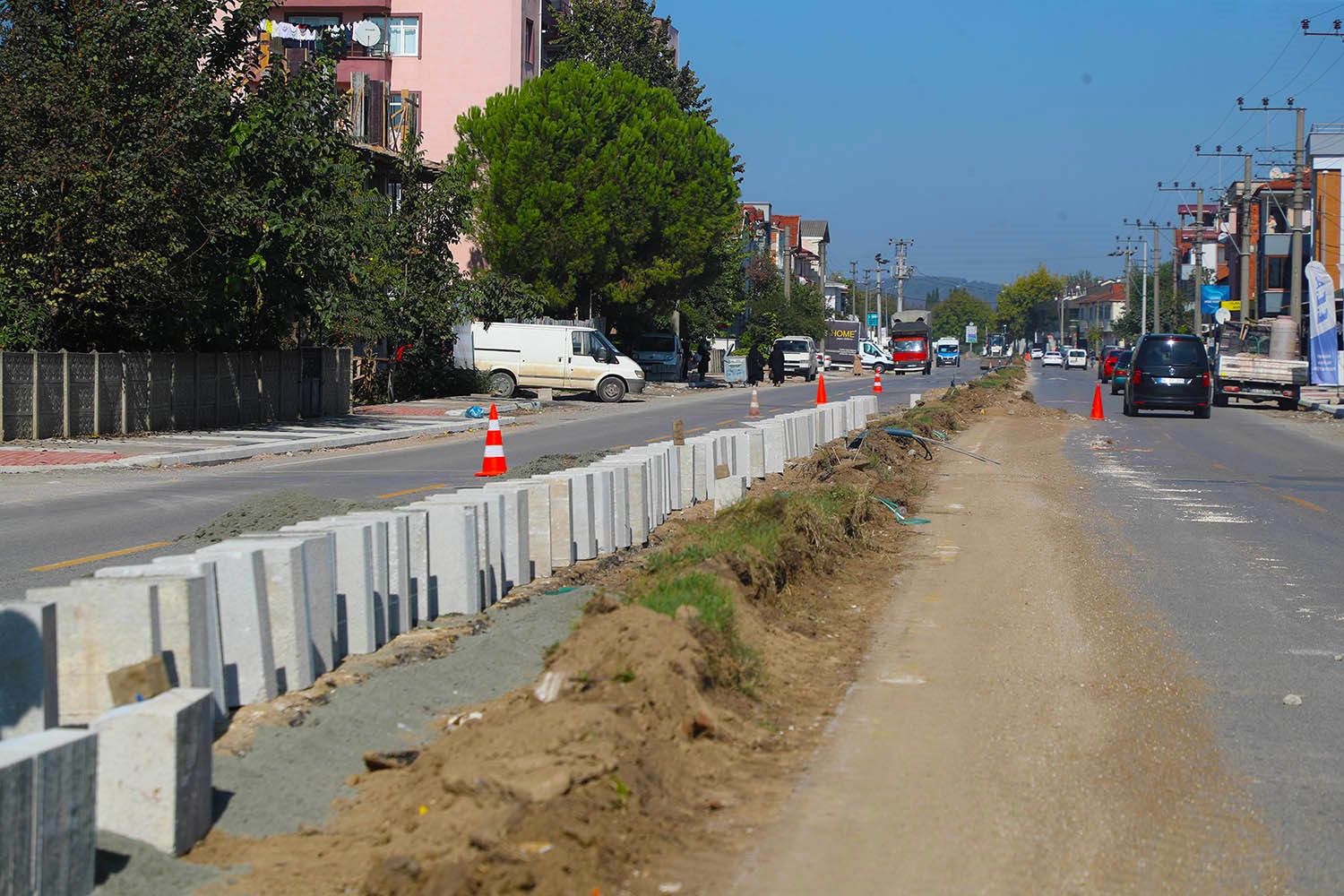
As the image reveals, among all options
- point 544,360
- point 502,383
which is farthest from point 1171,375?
point 502,383

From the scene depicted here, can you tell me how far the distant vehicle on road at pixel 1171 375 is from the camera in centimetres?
3431

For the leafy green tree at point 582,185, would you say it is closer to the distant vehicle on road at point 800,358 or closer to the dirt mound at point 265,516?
the distant vehicle on road at point 800,358

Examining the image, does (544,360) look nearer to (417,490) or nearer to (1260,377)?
(1260,377)

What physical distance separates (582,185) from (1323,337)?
2303 centimetres

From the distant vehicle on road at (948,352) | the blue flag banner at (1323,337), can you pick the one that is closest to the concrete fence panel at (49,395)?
the blue flag banner at (1323,337)

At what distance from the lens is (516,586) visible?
9602mm

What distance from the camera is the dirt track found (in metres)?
4.72

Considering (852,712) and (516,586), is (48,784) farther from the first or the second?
(516,586)

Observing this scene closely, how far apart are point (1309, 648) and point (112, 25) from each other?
20.9m

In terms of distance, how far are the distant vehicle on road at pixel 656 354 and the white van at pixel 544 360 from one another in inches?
517

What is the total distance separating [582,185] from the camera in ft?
152

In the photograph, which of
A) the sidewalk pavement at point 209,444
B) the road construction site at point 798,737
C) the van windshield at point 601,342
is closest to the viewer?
the road construction site at point 798,737

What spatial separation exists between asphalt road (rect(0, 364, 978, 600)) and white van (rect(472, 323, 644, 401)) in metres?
9.07

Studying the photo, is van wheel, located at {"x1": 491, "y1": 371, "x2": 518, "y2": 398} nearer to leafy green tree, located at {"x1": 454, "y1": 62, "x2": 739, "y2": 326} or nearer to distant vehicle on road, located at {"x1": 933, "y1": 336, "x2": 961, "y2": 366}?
leafy green tree, located at {"x1": 454, "y1": 62, "x2": 739, "y2": 326}
